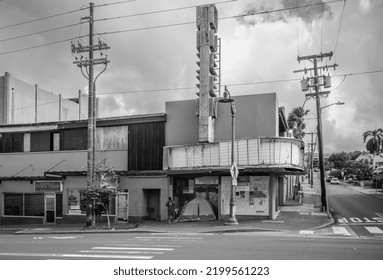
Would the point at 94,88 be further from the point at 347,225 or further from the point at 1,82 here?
the point at 1,82

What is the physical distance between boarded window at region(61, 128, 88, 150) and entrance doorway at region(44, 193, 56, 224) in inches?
142

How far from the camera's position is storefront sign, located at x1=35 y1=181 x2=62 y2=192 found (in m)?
31.5

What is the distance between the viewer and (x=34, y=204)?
32875 mm

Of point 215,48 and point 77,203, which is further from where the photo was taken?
point 77,203

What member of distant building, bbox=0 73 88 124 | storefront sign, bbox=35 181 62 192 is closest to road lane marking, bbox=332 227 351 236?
storefront sign, bbox=35 181 62 192

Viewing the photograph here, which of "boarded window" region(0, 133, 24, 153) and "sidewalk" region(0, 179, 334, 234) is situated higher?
"boarded window" region(0, 133, 24, 153)

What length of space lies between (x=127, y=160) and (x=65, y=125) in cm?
598

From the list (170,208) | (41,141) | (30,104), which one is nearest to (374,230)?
(170,208)

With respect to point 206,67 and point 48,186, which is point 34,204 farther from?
point 206,67

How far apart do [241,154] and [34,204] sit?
1663cm

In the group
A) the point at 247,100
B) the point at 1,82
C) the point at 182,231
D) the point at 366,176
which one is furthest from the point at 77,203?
the point at 366,176

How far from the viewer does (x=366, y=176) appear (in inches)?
3354

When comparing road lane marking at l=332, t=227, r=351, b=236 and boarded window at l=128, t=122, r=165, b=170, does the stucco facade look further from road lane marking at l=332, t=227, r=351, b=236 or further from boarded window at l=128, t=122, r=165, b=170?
road lane marking at l=332, t=227, r=351, b=236
